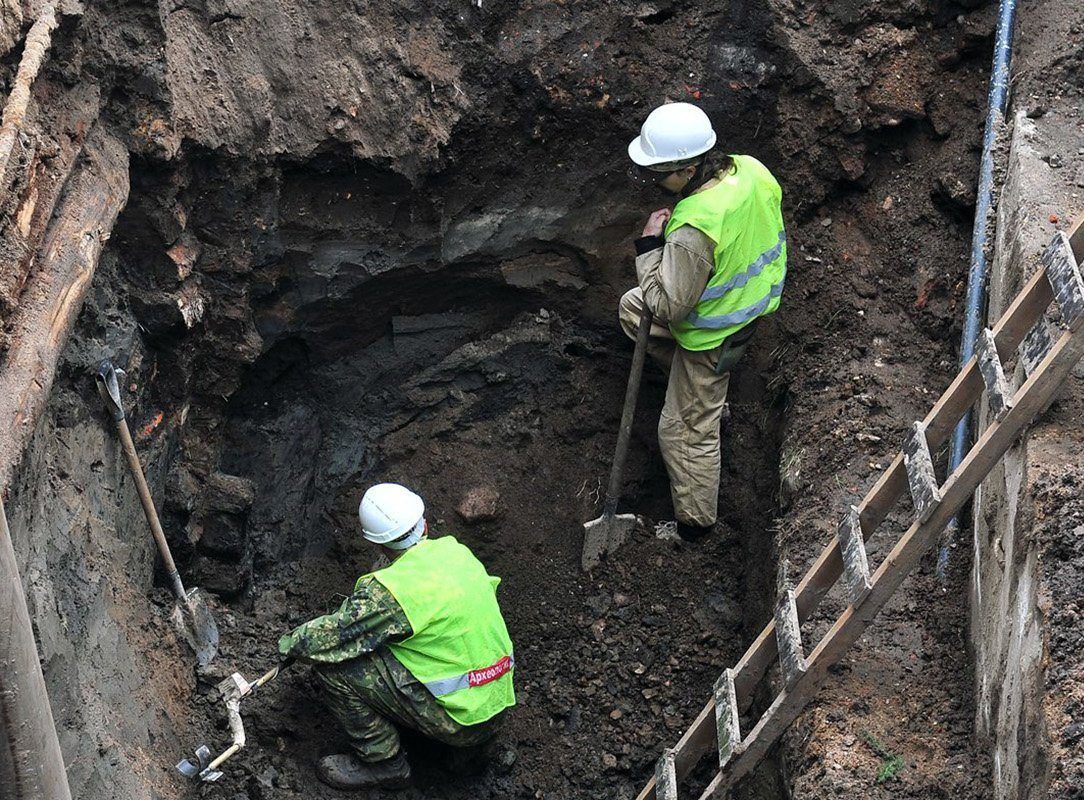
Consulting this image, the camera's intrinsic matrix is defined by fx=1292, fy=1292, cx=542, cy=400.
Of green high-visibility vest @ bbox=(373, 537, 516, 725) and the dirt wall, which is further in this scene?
green high-visibility vest @ bbox=(373, 537, 516, 725)

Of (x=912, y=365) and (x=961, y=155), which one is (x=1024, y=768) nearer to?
(x=912, y=365)

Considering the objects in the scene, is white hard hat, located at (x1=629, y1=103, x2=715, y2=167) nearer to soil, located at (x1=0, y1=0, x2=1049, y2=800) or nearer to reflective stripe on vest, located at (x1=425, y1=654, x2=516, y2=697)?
soil, located at (x1=0, y1=0, x2=1049, y2=800)

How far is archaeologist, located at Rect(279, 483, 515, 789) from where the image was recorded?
4613 millimetres

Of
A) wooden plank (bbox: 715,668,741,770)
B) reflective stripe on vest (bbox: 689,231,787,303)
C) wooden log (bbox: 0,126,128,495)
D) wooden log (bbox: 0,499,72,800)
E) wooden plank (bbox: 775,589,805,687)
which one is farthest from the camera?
reflective stripe on vest (bbox: 689,231,787,303)

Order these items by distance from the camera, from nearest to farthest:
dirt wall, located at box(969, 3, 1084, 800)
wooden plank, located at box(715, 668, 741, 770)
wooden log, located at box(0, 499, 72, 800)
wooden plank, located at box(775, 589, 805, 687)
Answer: wooden log, located at box(0, 499, 72, 800)
dirt wall, located at box(969, 3, 1084, 800)
wooden plank, located at box(775, 589, 805, 687)
wooden plank, located at box(715, 668, 741, 770)

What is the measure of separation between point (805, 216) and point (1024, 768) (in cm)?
324

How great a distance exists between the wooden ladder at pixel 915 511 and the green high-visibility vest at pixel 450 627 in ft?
2.45

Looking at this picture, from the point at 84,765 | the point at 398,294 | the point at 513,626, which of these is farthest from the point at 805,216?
the point at 84,765

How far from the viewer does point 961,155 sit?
5.82 m

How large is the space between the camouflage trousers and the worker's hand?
2.12 m

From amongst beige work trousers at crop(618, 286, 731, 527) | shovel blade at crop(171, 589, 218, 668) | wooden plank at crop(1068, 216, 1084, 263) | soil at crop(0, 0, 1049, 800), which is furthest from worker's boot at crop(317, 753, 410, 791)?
wooden plank at crop(1068, 216, 1084, 263)

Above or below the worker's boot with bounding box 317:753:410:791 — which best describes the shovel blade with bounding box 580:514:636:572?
above

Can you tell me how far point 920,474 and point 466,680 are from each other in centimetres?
183

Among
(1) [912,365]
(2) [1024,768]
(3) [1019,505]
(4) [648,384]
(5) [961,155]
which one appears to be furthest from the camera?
(4) [648,384]
